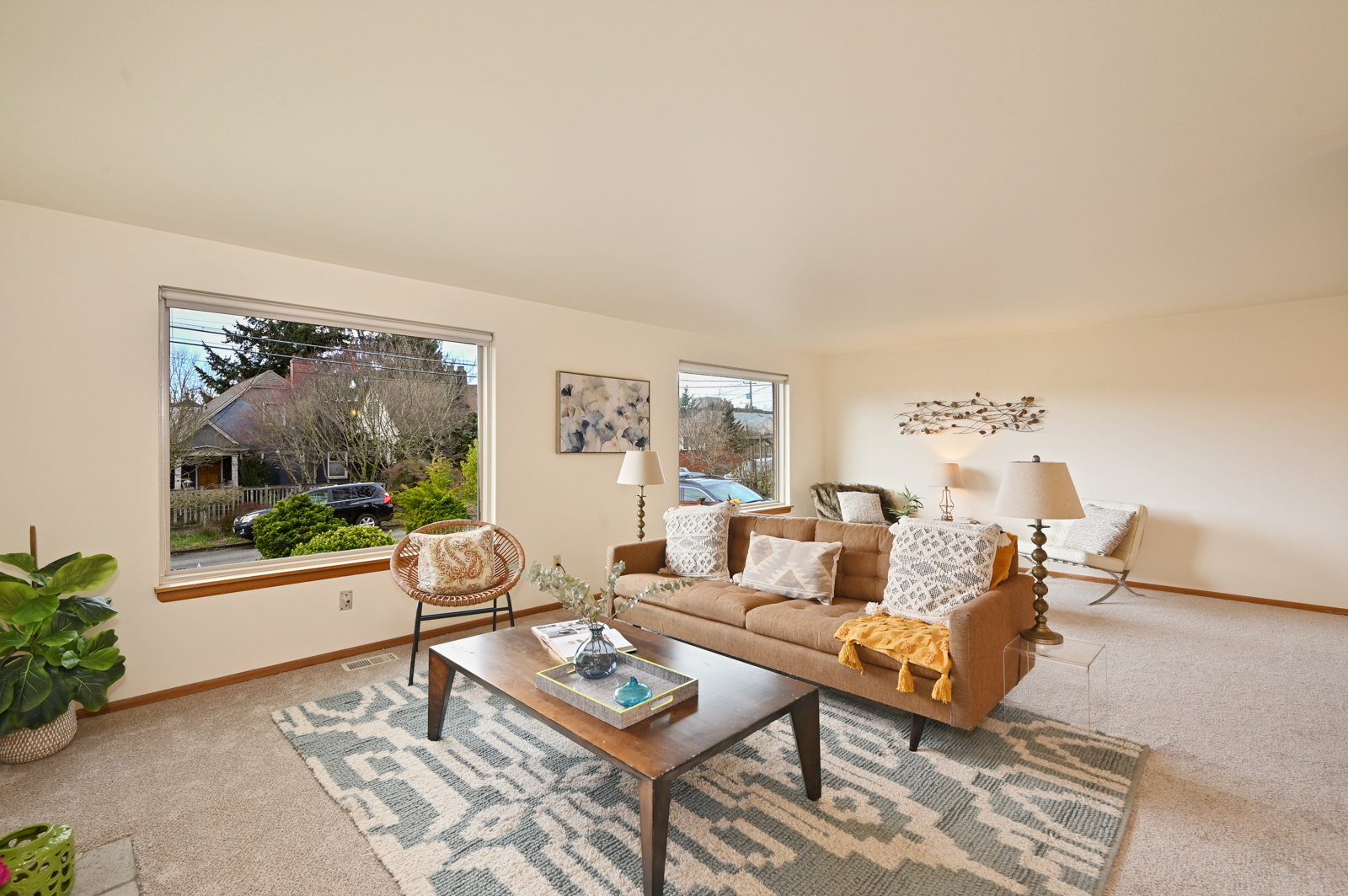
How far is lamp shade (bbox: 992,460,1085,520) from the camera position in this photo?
9.07 feet

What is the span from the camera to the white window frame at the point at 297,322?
3119 millimetres

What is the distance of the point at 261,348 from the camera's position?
11.4 feet

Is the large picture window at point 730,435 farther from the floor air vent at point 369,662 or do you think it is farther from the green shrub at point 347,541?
the floor air vent at point 369,662

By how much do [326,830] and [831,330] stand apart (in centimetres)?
520

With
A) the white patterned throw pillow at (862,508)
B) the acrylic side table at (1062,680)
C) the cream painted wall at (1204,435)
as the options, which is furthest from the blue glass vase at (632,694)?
the cream painted wall at (1204,435)

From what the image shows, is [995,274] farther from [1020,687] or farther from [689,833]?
[689,833]

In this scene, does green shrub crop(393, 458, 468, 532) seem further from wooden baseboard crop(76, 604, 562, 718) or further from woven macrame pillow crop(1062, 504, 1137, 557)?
woven macrame pillow crop(1062, 504, 1137, 557)

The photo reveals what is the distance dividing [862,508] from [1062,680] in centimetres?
328

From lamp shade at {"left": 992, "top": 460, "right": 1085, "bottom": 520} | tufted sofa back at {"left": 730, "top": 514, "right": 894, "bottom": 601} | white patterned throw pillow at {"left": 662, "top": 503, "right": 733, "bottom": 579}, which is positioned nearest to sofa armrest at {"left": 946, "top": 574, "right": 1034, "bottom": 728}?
lamp shade at {"left": 992, "top": 460, "right": 1085, "bottom": 520}

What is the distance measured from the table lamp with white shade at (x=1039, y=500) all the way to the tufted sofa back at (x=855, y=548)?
0.67 meters

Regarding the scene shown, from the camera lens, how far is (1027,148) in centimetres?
220

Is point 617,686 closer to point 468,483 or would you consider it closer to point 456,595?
point 456,595

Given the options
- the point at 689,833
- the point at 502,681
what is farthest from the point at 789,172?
the point at 689,833

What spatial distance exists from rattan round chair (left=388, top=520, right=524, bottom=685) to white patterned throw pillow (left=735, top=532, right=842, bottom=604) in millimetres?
1430
